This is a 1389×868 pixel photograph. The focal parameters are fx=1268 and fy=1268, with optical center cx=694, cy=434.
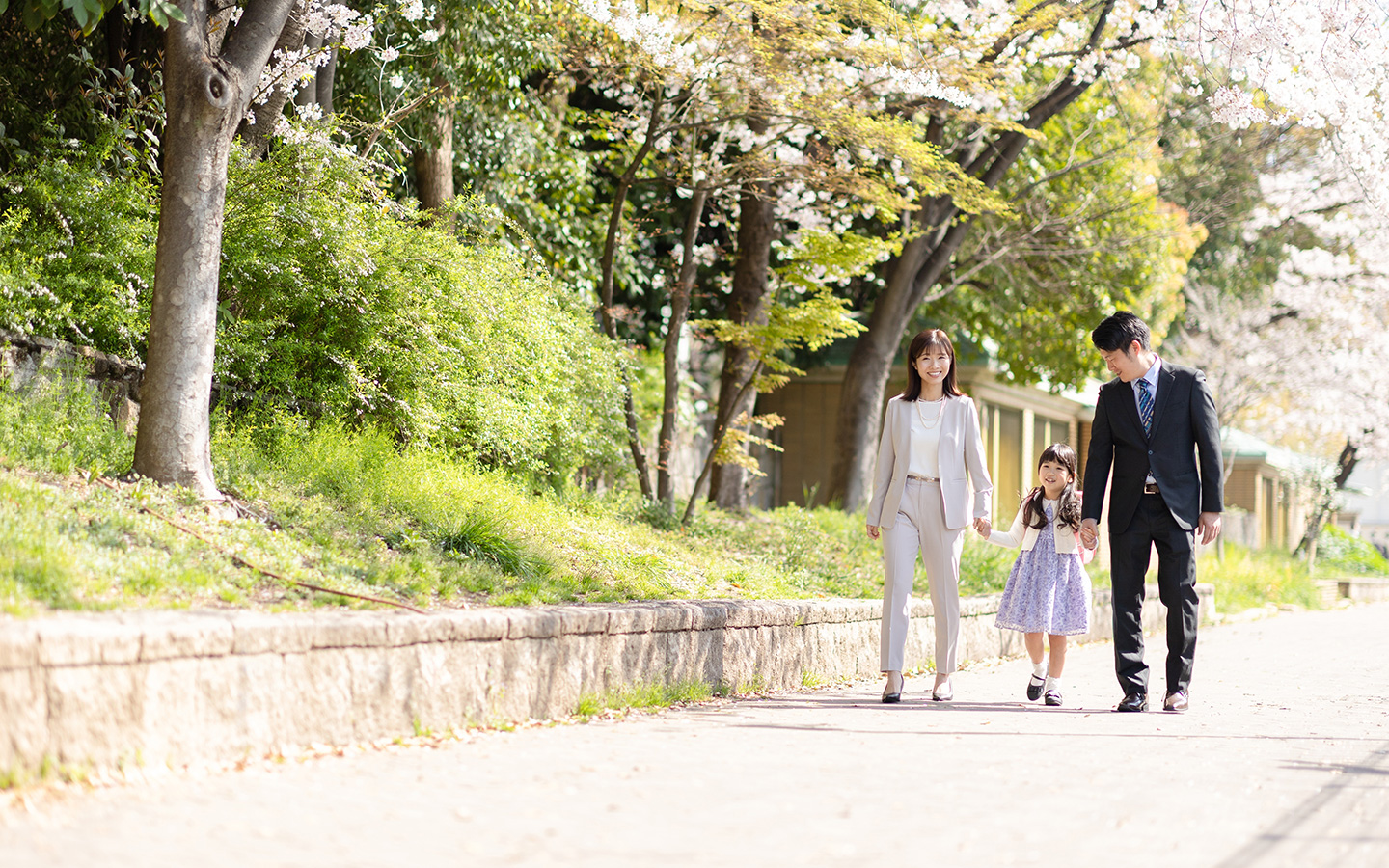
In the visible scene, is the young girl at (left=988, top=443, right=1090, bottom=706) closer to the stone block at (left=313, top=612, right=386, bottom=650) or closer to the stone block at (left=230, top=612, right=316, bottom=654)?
the stone block at (left=313, top=612, right=386, bottom=650)

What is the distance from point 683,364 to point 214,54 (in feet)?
37.0

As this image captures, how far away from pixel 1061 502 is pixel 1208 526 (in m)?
1.00

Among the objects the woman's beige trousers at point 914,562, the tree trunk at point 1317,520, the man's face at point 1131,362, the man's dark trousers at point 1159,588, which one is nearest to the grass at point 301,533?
the woman's beige trousers at point 914,562

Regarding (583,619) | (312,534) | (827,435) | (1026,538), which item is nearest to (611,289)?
(1026,538)

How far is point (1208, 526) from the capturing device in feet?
22.4

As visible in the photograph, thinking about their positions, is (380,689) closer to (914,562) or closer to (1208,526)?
(914,562)

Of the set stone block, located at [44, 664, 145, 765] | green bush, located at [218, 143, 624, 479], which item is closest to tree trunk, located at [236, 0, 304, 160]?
green bush, located at [218, 143, 624, 479]

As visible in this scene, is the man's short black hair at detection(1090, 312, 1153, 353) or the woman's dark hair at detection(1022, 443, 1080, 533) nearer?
the man's short black hair at detection(1090, 312, 1153, 353)

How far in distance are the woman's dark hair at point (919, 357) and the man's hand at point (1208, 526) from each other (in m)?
1.47

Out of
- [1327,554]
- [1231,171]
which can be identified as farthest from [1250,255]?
[1327,554]

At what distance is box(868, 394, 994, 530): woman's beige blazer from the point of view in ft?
23.2

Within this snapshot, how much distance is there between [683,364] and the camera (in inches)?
688

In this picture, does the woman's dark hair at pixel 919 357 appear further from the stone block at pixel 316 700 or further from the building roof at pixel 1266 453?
the building roof at pixel 1266 453

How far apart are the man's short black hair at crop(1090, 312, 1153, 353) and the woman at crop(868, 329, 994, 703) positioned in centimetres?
81
